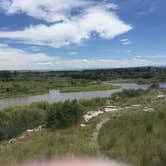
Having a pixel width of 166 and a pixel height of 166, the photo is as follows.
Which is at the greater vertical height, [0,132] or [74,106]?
[74,106]

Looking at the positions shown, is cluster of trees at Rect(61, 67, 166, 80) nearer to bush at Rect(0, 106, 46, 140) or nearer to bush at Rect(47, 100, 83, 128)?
bush at Rect(0, 106, 46, 140)

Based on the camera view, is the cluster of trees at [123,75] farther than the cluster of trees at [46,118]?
Yes

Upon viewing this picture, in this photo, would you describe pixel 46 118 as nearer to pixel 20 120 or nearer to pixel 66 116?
pixel 66 116

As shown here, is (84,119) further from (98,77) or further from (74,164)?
(98,77)

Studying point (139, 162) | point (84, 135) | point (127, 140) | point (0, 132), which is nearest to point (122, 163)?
point (139, 162)

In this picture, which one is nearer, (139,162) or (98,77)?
(139,162)

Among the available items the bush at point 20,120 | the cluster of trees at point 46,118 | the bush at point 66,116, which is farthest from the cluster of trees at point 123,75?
the bush at point 66,116

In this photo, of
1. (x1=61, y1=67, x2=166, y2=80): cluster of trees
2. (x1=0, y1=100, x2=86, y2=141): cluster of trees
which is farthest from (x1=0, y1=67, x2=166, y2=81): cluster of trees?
(x1=0, y1=100, x2=86, y2=141): cluster of trees

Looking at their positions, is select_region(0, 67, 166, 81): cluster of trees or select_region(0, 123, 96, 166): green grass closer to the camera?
select_region(0, 123, 96, 166): green grass

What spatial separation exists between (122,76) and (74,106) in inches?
4468

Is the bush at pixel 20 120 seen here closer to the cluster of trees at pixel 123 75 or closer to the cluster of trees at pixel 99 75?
the cluster of trees at pixel 123 75

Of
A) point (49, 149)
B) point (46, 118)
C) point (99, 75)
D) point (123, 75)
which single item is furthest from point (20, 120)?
point (123, 75)

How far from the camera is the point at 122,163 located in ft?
12.3

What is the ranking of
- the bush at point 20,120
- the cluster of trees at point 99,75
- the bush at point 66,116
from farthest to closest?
the cluster of trees at point 99,75, the bush at point 20,120, the bush at point 66,116
